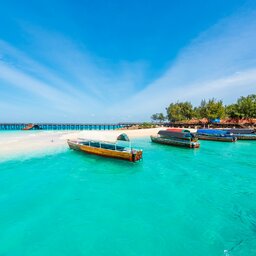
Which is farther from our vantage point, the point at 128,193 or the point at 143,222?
the point at 128,193

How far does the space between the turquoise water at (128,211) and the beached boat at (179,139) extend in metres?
11.8

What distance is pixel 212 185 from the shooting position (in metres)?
13.8

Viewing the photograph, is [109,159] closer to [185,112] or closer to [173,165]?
[173,165]

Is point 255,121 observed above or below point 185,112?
below

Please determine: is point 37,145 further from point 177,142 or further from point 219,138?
point 219,138

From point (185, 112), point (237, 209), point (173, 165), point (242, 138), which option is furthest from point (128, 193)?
point (185, 112)

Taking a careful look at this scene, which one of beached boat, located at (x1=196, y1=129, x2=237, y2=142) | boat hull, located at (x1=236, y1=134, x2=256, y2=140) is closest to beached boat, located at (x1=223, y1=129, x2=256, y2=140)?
boat hull, located at (x1=236, y1=134, x2=256, y2=140)

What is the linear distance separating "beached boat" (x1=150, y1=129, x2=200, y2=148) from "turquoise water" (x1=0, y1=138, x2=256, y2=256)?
11752mm

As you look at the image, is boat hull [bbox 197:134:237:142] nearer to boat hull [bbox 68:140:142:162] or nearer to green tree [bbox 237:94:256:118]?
boat hull [bbox 68:140:142:162]

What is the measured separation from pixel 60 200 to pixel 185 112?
86108 mm

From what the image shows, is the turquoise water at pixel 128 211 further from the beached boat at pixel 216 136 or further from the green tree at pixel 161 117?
the green tree at pixel 161 117

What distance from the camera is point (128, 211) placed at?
1008 centimetres

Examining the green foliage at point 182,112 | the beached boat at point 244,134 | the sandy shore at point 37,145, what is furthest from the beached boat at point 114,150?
the green foliage at point 182,112

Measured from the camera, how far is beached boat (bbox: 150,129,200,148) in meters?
29.8
